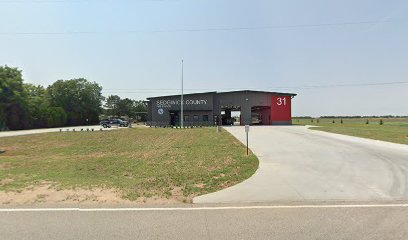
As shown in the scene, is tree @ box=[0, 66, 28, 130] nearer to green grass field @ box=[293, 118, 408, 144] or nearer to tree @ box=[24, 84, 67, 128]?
tree @ box=[24, 84, 67, 128]

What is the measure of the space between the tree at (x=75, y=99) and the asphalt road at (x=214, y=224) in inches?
3001

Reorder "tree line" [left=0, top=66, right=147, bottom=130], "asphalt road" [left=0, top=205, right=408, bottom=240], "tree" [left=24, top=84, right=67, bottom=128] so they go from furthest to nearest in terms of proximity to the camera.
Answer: "tree" [left=24, top=84, right=67, bottom=128], "tree line" [left=0, top=66, right=147, bottom=130], "asphalt road" [left=0, top=205, right=408, bottom=240]

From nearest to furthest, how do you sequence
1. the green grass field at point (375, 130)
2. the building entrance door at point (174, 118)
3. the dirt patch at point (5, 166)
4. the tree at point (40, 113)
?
the dirt patch at point (5, 166) → the green grass field at point (375, 130) → the tree at point (40, 113) → the building entrance door at point (174, 118)

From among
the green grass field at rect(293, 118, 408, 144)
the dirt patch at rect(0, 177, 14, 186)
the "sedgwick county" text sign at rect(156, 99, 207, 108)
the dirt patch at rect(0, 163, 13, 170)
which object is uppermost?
the "sedgwick county" text sign at rect(156, 99, 207, 108)

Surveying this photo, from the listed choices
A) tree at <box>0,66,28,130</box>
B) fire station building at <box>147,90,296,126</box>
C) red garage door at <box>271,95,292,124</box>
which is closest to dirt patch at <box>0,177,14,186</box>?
tree at <box>0,66,28,130</box>

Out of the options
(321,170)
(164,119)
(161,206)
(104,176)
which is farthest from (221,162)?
(164,119)

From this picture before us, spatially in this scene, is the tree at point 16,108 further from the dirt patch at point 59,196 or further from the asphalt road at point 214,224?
the asphalt road at point 214,224

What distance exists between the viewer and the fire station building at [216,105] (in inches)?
2286

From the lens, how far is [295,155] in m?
13.6

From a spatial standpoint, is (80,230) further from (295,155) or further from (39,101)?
(39,101)

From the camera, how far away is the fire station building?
58.1 m

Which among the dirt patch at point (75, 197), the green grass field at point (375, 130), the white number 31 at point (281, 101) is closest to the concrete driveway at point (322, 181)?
the dirt patch at point (75, 197)

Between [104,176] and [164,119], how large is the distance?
4960cm

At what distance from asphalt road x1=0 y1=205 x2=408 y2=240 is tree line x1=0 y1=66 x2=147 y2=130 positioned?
133ft
